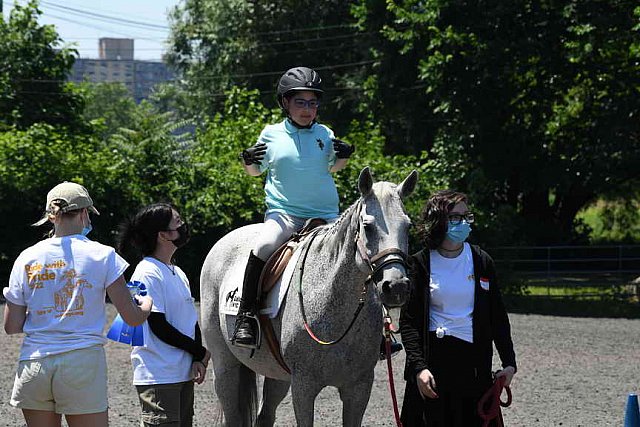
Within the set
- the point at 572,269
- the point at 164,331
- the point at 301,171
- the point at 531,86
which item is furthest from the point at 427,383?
the point at 572,269

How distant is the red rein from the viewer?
5.35 meters

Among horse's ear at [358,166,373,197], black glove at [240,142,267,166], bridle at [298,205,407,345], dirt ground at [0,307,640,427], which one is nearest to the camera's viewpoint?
bridle at [298,205,407,345]

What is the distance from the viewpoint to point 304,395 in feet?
19.9

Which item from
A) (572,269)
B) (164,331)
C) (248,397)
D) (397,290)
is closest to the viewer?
(397,290)

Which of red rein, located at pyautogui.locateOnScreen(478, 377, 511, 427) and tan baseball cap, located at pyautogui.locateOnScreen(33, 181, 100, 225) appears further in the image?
red rein, located at pyautogui.locateOnScreen(478, 377, 511, 427)

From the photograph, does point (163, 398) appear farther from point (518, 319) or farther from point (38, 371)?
point (518, 319)

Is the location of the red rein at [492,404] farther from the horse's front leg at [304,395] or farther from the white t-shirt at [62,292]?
the white t-shirt at [62,292]

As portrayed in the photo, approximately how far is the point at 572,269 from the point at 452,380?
19057mm

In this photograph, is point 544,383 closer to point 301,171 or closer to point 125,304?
point 301,171

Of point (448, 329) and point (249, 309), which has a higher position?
point (448, 329)

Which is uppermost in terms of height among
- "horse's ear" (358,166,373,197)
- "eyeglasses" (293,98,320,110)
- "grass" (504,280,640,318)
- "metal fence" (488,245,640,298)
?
"eyeglasses" (293,98,320,110)

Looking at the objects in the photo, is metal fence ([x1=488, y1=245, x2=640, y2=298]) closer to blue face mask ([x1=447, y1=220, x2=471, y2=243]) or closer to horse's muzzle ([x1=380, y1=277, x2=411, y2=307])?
blue face mask ([x1=447, y1=220, x2=471, y2=243])

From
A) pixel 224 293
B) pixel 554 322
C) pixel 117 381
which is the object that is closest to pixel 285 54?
pixel 554 322

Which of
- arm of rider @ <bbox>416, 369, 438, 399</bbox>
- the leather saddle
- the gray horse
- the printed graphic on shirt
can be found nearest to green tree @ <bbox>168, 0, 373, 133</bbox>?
the leather saddle
